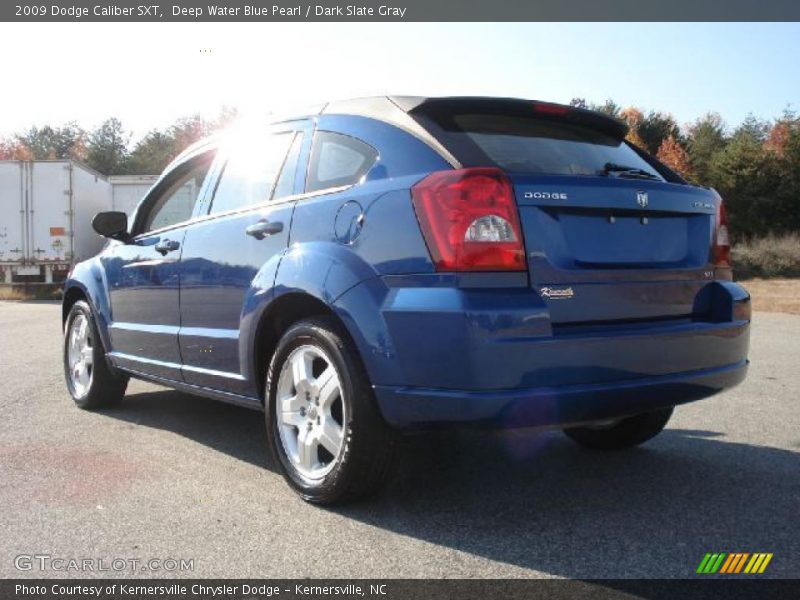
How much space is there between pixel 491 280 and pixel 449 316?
219mm

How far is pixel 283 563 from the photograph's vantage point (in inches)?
107

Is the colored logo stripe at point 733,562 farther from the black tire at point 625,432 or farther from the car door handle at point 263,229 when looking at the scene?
the car door handle at point 263,229

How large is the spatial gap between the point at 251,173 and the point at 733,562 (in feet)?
9.89

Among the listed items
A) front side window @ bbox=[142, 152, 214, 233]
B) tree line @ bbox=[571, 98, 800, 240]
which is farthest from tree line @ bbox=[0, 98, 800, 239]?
front side window @ bbox=[142, 152, 214, 233]

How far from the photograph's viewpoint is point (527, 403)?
2.79m

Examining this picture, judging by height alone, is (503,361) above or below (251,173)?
below

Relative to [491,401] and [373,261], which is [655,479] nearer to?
[491,401]

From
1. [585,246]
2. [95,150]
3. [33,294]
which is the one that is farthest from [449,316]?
[95,150]

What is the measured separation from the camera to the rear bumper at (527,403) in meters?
2.79

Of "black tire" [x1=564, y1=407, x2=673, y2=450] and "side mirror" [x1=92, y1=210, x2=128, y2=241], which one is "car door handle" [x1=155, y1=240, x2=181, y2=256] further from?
"black tire" [x1=564, y1=407, x2=673, y2=450]

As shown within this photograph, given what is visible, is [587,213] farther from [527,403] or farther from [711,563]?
[711,563]

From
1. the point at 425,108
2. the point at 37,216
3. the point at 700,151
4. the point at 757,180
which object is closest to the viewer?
the point at 425,108

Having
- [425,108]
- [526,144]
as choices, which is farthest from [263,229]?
[526,144]

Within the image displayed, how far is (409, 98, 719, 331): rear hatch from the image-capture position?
2975 mm
